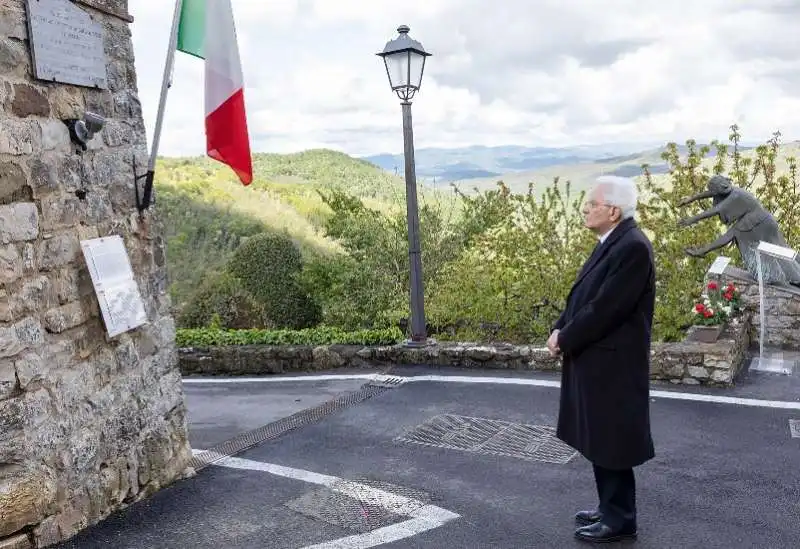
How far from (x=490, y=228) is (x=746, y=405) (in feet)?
25.9

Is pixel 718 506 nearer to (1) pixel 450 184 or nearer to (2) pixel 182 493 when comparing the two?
(2) pixel 182 493

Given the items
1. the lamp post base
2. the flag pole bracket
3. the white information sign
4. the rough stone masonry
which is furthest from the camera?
the lamp post base

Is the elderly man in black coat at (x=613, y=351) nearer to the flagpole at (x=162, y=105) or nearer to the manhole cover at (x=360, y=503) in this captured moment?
the manhole cover at (x=360, y=503)

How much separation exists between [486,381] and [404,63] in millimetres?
3511

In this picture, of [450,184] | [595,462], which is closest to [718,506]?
[595,462]

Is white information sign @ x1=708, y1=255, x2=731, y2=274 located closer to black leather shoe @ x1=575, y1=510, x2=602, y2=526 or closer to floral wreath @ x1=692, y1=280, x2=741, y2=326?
floral wreath @ x1=692, y1=280, x2=741, y2=326

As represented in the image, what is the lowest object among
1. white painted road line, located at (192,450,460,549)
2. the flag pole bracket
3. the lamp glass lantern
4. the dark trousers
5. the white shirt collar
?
white painted road line, located at (192,450,460,549)

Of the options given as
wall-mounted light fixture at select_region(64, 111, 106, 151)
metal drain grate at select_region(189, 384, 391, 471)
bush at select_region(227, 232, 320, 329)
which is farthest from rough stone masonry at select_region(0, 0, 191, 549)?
bush at select_region(227, 232, 320, 329)

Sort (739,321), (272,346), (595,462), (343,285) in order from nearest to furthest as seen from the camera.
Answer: (595,462), (739,321), (272,346), (343,285)

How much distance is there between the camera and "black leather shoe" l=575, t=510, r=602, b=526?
4390 millimetres

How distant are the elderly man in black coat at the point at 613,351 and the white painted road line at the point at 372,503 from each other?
0.91 meters

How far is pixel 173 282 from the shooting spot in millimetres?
19109

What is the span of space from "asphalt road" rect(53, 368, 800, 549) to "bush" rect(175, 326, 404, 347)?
203 centimetres

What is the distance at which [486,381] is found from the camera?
7.79 metres
